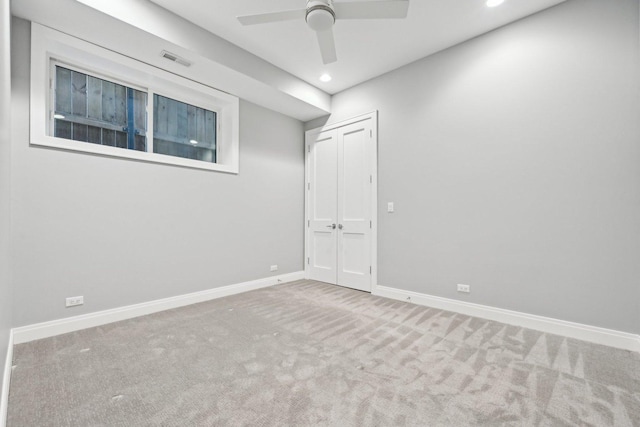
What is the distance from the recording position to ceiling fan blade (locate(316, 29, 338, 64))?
2201 mm

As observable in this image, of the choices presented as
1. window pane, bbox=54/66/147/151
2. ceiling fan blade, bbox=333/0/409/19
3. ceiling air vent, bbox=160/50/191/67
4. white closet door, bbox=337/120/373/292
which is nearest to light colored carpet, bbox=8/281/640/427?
white closet door, bbox=337/120/373/292

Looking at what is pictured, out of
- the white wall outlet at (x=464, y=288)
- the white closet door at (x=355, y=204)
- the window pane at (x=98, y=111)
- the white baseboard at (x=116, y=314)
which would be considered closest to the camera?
the white baseboard at (x=116, y=314)

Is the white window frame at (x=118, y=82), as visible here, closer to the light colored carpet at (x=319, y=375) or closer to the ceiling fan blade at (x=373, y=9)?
the light colored carpet at (x=319, y=375)

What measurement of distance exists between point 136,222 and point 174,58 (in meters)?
1.82

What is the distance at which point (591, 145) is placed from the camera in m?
2.38

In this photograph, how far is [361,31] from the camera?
289 cm

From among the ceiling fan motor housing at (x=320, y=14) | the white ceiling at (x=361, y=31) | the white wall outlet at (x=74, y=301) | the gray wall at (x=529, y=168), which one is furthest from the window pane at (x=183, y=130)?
the gray wall at (x=529, y=168)

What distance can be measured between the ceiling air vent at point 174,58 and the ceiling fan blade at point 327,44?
5.24ft

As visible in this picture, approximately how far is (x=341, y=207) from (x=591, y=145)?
283 centimetres

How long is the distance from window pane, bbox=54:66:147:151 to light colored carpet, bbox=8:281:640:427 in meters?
1.95

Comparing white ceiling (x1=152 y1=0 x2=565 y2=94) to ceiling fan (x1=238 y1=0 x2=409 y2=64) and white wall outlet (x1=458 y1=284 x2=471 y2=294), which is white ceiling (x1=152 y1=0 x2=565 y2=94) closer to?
ceiling fan (x1=238 y1=0 x2=409 y2=64)

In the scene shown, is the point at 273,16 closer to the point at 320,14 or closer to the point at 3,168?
the point at 320,14

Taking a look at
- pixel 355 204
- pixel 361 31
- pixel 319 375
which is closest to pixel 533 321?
pixel 319 375

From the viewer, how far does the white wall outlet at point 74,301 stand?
2.52 m
